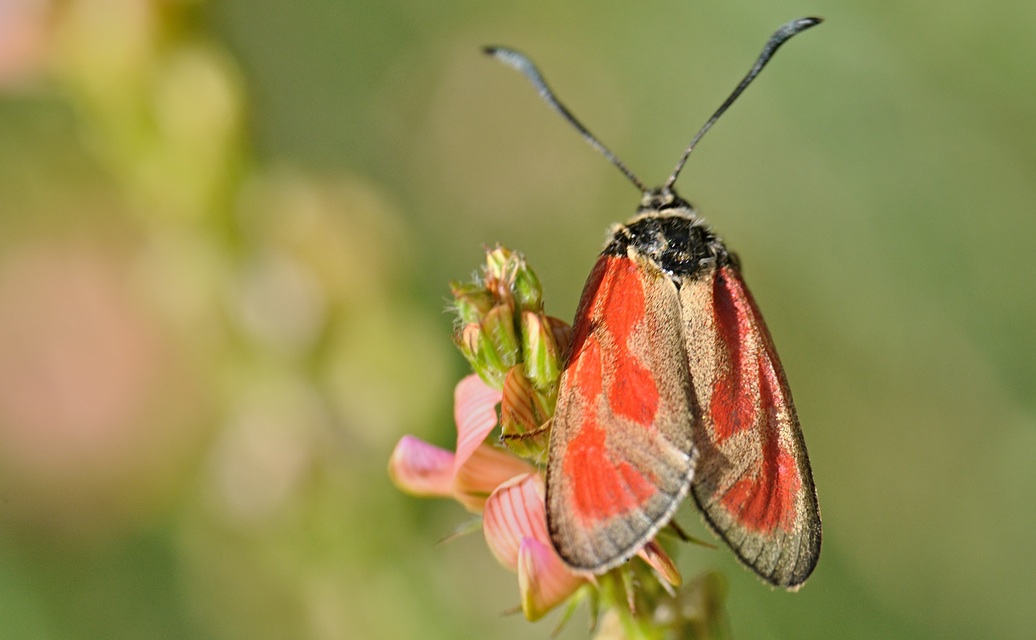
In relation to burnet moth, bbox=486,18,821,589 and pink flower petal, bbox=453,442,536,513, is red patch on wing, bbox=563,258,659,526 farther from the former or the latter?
pink flower petal, bbox=453,442,536,513

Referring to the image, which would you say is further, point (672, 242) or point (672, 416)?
point (672, 242)

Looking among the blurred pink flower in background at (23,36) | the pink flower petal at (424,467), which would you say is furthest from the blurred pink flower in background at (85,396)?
the pink flower petal at (424,467)

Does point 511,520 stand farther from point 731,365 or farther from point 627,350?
point 731,365

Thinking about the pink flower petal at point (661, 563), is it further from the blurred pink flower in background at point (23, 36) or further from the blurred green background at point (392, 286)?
the blurred pink flower in background at point (23, 36)

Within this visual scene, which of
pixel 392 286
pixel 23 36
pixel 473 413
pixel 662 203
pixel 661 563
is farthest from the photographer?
pixel 392 286

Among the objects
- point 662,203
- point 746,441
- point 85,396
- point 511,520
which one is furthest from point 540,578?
point 85,396

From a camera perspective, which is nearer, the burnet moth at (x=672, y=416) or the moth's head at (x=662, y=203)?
the burnet moth at (x=672, y=416)

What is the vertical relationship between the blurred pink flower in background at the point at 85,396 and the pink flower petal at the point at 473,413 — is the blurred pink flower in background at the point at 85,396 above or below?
below
